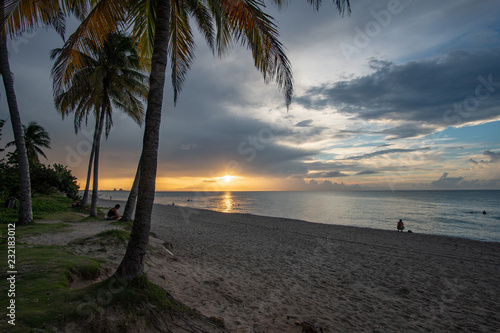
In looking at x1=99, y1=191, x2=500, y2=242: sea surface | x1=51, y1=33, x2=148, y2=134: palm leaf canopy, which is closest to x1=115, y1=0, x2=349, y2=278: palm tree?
x1=51, y1=33, x2=148, y2=134: palm leaf canopy

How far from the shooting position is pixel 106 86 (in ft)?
50.5

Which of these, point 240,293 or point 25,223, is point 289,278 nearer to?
point 240,293

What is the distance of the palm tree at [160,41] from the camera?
371 centimetres

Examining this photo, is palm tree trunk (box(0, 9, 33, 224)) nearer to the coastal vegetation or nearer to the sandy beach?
the sandy beach

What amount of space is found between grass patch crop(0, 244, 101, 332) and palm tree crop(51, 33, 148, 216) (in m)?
11.4

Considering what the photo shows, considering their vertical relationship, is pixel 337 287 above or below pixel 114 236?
below

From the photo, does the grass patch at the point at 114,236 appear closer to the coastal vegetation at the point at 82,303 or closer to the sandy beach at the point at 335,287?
the sandy beach at the point at 335,287

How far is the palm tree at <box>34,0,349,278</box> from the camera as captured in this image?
3.71m

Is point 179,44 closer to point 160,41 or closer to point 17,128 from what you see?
point 160,41

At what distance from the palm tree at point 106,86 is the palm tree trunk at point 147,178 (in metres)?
12.4

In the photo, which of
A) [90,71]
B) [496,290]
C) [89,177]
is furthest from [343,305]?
[89,177]

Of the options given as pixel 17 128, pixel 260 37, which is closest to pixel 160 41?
pixel 260 37

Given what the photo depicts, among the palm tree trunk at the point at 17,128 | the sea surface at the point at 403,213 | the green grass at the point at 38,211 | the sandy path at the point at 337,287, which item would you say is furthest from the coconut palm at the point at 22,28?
the sea surface at the point at 403,213

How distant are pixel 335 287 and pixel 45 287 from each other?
6622mm
